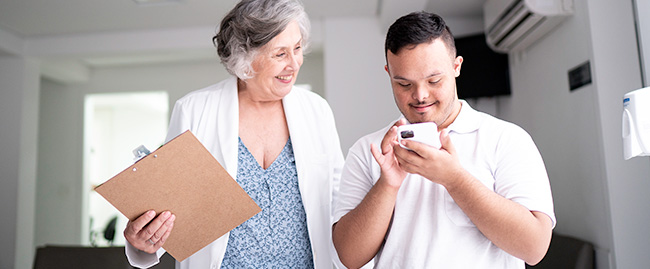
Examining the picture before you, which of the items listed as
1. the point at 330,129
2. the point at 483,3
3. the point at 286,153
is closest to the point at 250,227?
the point at 286,153

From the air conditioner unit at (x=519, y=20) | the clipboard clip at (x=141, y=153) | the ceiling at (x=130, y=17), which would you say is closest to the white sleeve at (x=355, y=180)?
the clipboard clip at (x=141, y=153)

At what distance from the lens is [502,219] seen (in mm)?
910

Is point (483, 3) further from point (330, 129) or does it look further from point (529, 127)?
point (330, 129)

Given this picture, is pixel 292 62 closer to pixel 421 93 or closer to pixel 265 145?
pixel 265 145

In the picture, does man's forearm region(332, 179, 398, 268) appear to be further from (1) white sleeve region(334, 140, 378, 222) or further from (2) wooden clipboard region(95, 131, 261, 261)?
(2) wooden clipboard region(95, 131, 261, 261)

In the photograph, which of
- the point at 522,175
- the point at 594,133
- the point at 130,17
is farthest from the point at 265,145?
the point at 130,17

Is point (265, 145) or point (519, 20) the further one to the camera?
point (519, 20)

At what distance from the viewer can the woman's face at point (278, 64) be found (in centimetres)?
140

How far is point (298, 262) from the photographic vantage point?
55.0 inches

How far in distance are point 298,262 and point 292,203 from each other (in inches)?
7.3

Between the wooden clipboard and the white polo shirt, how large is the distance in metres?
0.39

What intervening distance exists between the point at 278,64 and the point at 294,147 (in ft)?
0.90

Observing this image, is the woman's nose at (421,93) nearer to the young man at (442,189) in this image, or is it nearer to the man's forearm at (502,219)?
the young man at (442,189)

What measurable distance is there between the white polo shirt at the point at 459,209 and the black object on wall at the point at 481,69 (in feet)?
9.60
